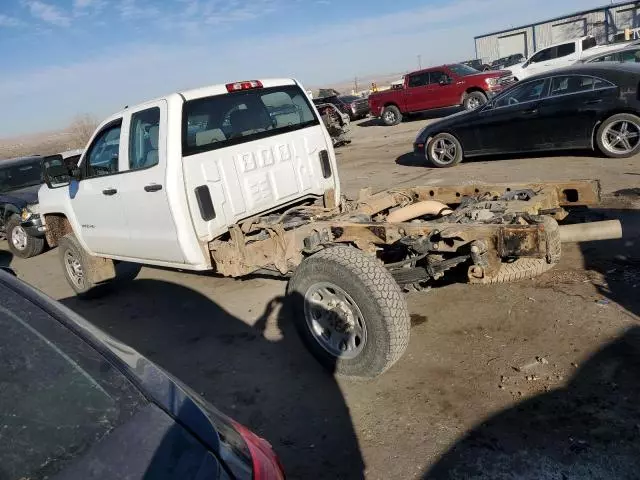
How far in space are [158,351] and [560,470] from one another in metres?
3.48

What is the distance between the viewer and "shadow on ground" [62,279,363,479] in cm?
325

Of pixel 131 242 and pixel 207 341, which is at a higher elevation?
pixel 131 242

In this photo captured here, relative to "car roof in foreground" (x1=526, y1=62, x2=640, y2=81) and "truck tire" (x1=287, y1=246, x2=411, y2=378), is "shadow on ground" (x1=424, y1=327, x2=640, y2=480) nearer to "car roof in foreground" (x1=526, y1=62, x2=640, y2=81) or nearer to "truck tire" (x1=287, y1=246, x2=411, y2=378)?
"truck tire" (x1=287, y1=246, x2=411, y2=378)

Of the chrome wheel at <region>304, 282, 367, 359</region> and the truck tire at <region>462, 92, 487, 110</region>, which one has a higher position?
the truck tire at <region>462, 92, 487, 110</region>

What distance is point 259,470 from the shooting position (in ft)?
5.26

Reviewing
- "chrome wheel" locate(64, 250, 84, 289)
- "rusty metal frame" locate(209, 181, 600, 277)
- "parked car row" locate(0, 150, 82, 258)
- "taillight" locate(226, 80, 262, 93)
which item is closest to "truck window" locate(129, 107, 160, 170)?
"taillight" locate(226, 80, 262, 93)

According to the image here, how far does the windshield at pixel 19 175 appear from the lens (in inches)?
445

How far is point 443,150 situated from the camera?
11484 millimetres

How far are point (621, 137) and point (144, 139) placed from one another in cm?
804

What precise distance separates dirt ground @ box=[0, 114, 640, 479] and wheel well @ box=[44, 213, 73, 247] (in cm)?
116

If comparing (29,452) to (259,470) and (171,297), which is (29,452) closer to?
(259,470)

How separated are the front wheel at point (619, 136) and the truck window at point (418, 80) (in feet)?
38.3

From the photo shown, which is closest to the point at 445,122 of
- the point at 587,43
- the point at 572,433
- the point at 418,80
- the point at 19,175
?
the point at 19,175

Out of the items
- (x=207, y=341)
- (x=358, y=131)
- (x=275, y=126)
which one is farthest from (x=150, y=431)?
(x=358, y=131)
